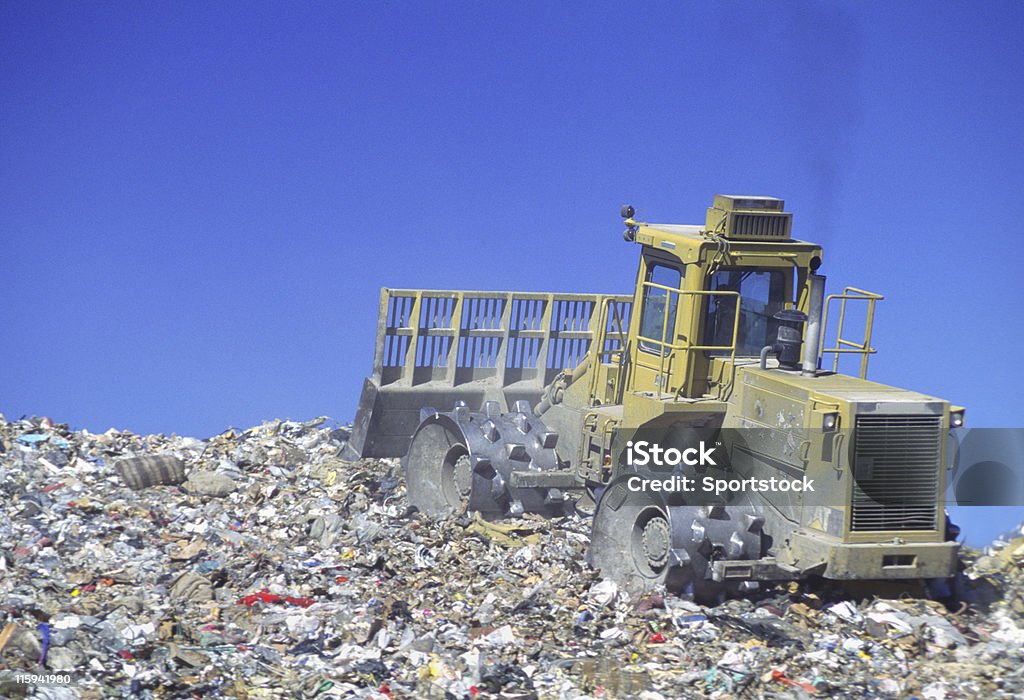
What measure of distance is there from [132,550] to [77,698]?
3.42 m

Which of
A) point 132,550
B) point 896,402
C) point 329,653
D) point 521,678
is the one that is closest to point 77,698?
point 329,653

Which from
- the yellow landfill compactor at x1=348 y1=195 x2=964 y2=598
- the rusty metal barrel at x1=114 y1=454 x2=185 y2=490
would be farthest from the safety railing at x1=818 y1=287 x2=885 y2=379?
the rusty metal barrel at x1=114 y1=454 x2=185 y2=490

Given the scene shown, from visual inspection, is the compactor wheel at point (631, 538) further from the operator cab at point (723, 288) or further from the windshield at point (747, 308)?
the windshield at point (747, 308)

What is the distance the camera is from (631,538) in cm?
940

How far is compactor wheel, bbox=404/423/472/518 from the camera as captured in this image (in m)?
11.4

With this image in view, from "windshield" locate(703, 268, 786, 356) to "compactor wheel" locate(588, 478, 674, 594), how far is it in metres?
1.26

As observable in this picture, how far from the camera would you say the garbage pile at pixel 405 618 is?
7688 millimetres

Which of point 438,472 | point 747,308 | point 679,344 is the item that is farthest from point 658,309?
point 438,472

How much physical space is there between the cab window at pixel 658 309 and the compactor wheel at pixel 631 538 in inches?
43.7

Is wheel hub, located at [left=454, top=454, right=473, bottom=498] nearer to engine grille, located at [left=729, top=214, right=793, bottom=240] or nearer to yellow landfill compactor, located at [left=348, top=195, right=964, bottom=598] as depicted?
yellow landfill compactor, located at [left=348, top=195, right=964, bottom=598]

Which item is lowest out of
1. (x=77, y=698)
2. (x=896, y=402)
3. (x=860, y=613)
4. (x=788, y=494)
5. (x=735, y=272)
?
(x=77, y=698)

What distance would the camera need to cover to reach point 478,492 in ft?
35.6

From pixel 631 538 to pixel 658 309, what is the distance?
1.78 m

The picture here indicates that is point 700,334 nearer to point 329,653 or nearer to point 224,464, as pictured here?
point 329,653
